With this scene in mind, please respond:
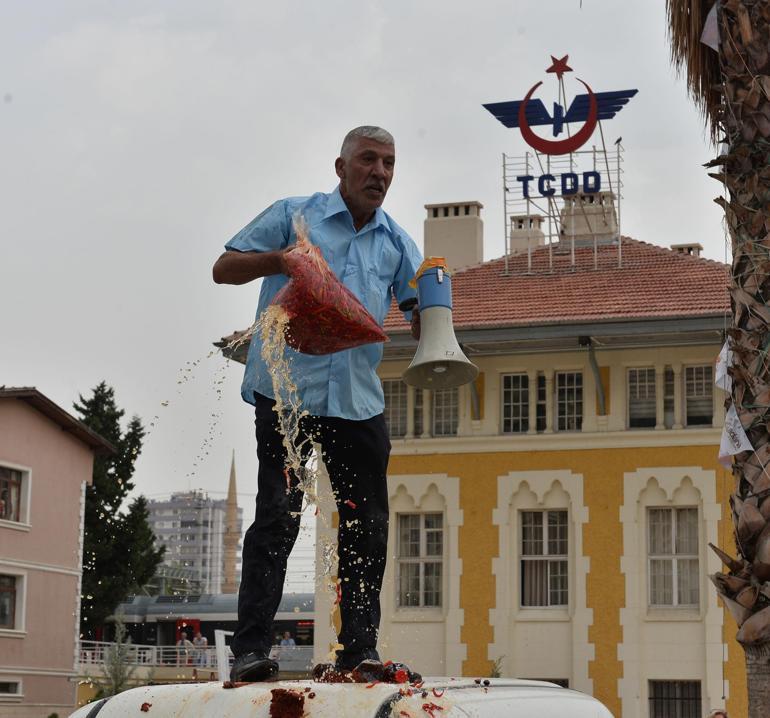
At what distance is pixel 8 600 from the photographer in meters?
46.0

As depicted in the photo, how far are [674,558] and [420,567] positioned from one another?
5713 mm

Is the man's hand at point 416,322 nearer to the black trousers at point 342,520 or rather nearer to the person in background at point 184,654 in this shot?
the black trousers at point 342,520

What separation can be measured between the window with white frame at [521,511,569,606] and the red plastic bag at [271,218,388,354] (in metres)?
30.4

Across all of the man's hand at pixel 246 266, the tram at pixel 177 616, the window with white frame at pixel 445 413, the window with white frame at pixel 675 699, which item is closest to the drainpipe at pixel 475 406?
the window with white frame at pixel 445 413

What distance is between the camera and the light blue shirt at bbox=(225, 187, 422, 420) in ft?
16.9

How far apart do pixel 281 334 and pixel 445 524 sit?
31.2m

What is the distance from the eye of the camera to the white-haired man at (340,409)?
16.4 ft

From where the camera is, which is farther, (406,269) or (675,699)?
(675,699)

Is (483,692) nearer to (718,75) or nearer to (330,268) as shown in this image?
(330,268)

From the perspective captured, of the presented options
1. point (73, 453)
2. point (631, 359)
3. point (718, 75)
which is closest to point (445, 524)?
point (631, 359)

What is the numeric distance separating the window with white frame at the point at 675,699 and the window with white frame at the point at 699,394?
560 centimetres

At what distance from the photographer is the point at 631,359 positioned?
34750 mm

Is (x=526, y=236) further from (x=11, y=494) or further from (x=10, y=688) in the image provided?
(x=10, y=688)

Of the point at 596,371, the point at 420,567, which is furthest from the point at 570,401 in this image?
the point at 420,567
